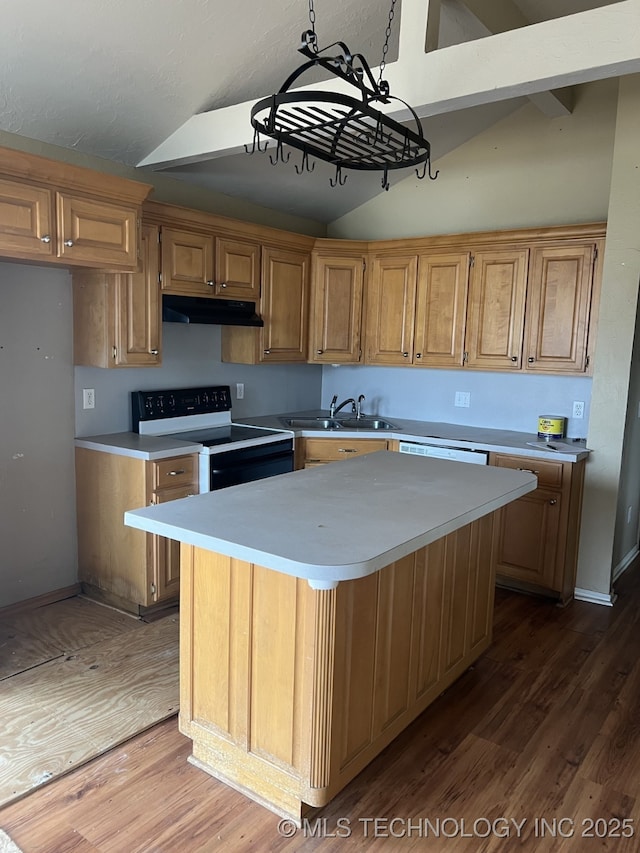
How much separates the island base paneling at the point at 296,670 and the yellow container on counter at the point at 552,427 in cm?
193

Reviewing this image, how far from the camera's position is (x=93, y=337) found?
3.32 m

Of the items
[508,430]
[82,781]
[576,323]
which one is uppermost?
[576,323]

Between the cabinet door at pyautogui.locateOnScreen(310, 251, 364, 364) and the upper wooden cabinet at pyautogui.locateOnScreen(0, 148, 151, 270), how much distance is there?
163 centimetres

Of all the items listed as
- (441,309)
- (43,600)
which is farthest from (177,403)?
(441,309)

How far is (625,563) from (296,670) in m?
3.21

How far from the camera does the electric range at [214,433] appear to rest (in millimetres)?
3477

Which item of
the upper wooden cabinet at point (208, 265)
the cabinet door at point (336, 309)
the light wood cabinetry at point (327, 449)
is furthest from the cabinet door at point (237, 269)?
the light wood cabinetry at point (327, 449)

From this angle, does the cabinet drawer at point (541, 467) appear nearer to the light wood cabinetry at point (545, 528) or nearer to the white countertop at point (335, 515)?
the light wood cabinetry at point (545, 528)

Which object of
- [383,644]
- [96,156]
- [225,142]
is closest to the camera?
[383,644]

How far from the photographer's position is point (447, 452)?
12.7 feet


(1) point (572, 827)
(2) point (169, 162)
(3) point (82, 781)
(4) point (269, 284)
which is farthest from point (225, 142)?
(1) point (572, 827)

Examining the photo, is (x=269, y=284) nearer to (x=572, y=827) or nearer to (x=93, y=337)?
(x=93, y=337)

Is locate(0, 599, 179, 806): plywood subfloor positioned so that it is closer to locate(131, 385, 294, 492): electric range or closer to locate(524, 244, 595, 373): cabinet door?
locate(131, 385, 294, 492): electric range

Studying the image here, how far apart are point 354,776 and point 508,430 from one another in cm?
279
